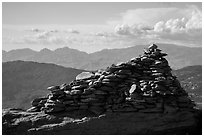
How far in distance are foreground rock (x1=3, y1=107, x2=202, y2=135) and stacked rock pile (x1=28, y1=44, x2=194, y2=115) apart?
1078mm

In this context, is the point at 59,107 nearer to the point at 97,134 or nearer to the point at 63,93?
the point at 63,93

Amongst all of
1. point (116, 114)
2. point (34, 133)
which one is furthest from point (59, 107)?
point (116, 114)

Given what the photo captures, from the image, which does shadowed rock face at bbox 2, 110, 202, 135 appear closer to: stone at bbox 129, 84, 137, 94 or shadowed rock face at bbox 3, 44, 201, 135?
shadowed rock face at bbox 3, 44, 201, 135

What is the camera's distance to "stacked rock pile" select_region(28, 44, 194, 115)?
44000 mm

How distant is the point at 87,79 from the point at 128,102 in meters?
8.78

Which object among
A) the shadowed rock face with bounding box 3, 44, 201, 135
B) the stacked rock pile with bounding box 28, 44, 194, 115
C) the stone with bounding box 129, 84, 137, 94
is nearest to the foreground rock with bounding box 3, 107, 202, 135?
the shadowed rock face with bounding box 3, 44, 201, 135

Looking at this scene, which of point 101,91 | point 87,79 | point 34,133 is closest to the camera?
A: point 34,133

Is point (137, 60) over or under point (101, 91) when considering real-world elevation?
over

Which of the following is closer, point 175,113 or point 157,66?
point 175,113

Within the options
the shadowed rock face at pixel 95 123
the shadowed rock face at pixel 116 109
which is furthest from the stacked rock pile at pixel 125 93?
the shadowed rock face at pixel 95 123

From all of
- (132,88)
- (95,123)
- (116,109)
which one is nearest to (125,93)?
(132,88)

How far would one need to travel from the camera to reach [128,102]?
44.2 m

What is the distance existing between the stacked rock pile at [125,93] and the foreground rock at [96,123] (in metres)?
1.08

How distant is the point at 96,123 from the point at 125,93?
6.62m
